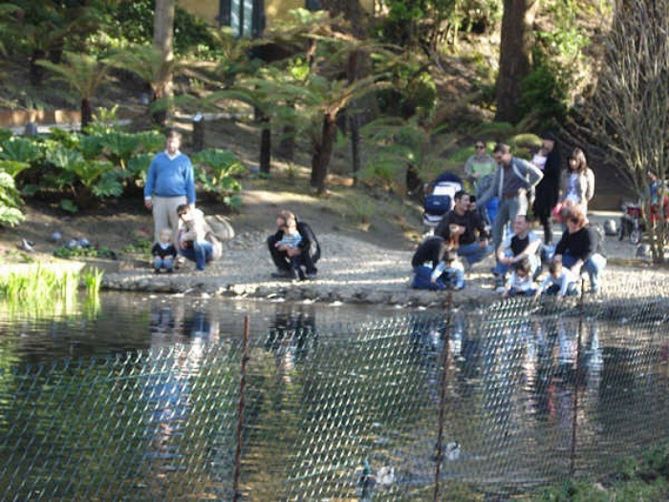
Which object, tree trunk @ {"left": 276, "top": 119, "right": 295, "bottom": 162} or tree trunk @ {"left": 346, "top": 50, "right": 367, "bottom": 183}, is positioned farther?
tree trunk @ {"left": 276, "top": 119, "right": 295, "bottom": 162}

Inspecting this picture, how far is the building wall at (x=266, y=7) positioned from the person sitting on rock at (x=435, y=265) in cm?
2021

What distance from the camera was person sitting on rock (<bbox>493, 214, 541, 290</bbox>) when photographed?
767 inches

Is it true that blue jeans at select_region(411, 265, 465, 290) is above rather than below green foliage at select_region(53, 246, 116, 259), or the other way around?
above

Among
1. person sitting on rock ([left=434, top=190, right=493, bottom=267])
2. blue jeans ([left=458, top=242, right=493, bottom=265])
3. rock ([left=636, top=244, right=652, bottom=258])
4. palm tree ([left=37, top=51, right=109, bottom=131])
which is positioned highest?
palm tree ([left=37, top=51, right=109, bottom=131])

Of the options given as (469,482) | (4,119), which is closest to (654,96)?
(4,119)

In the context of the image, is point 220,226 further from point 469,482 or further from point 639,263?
point 469,482

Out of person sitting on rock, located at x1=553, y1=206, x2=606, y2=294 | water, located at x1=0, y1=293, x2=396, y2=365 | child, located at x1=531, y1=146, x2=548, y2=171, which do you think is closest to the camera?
water, located at x1=0, y1=293, x2=396, y2=365

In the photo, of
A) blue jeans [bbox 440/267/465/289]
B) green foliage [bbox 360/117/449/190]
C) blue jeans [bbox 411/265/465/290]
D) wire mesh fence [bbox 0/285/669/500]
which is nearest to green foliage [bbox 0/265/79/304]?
blue jeans [bbox 411/265/465/290]

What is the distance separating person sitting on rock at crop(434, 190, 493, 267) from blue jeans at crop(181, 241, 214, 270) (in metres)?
3.28

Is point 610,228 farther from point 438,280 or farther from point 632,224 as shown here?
point 438,280

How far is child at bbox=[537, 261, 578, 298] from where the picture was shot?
18.9 m

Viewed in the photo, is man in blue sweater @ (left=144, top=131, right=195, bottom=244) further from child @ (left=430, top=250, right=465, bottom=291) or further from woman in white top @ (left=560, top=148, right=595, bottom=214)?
woman in white top @ (left=560, top=148, right=595, bottom=214)

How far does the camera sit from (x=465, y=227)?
20172 mm

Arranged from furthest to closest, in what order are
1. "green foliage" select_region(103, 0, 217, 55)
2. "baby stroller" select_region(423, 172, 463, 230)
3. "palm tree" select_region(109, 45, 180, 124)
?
"green foliage" select_region(103, 0, 217, 55) < "palm tree" select_region(109, 45, 180, 124) < "baby stroller" select_region(423, 172, 463, 230)
